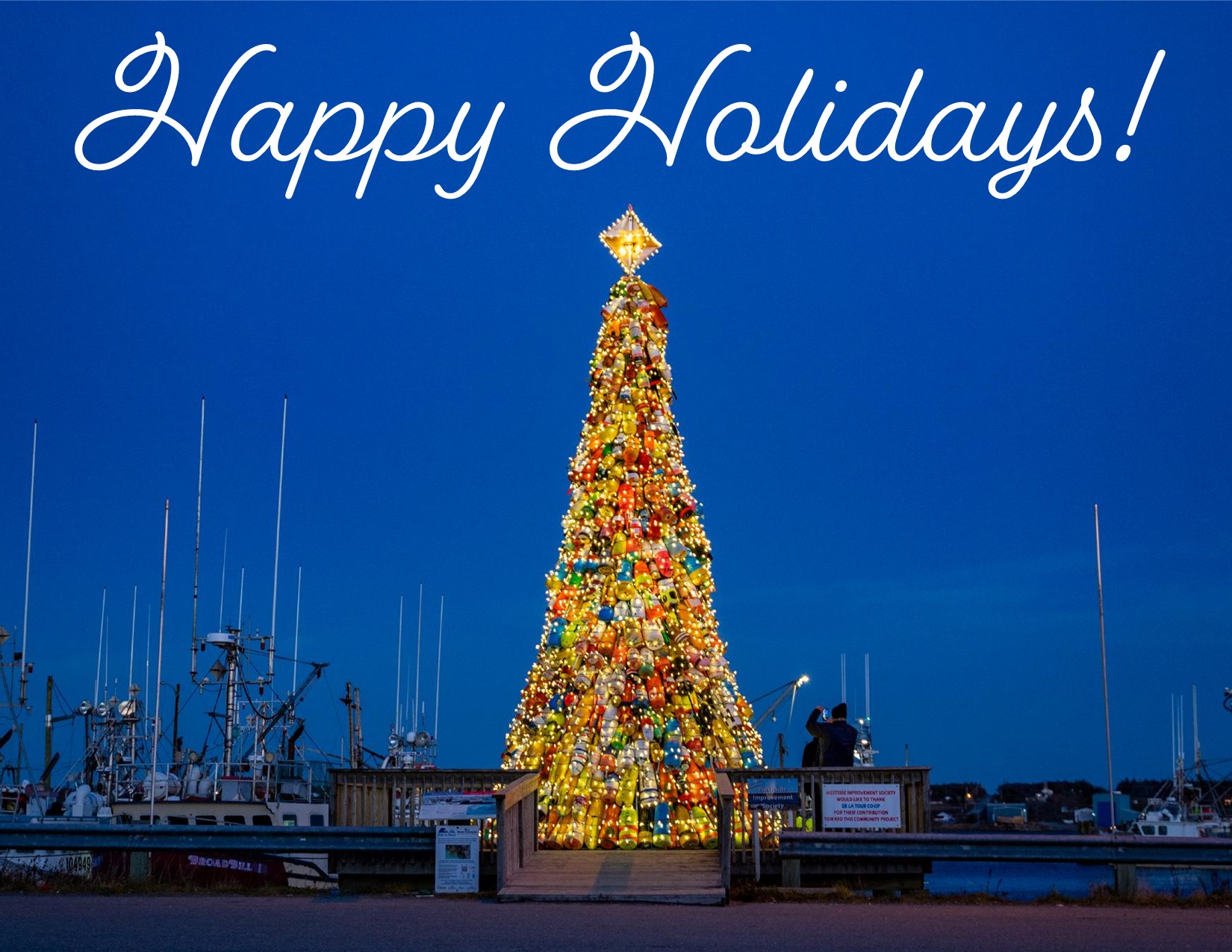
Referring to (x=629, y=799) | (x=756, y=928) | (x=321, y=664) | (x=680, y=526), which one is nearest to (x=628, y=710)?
(x=629, y=799)

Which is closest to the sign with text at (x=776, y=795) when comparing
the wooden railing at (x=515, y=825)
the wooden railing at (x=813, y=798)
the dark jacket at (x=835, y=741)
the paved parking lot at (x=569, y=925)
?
the wooden railing at (x=813, y=798)

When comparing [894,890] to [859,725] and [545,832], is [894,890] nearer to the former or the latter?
Result: [545,832]

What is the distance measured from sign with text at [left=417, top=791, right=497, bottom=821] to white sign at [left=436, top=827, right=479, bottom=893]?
5.8 inches

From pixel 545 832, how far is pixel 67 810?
1109 centimetres

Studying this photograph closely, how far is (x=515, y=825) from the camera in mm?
15766

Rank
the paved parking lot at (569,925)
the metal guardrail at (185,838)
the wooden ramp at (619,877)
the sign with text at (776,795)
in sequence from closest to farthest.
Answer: the paved parking lot at (569,925), the wooden ramp at (619,877), the metal guardrail at (185,838), the sign with text at (776,795)

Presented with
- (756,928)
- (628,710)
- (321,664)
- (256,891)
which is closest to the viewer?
(756,928)

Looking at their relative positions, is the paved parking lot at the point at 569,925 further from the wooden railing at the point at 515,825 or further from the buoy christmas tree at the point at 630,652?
A: the buoy christmas tree at the point at 630,652

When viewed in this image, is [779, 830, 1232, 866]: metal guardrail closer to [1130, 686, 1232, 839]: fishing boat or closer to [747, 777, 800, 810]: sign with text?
[747, 777, 800, 810]: sign with text

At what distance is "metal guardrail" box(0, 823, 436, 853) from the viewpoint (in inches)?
591

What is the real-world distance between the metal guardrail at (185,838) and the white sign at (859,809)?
182 inches

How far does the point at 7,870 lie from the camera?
16359 mm

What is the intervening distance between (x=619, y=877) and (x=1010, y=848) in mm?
4092

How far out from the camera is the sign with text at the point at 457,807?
1526 centimetres
